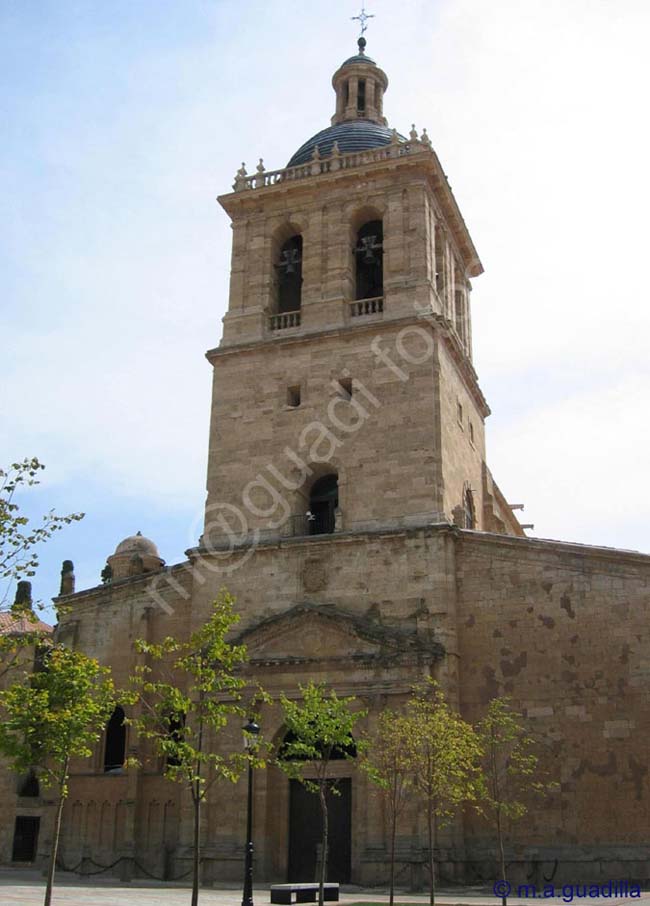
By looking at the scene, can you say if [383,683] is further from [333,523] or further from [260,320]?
[260,320]

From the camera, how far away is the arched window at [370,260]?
111ft

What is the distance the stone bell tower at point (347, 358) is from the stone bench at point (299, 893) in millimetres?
10006

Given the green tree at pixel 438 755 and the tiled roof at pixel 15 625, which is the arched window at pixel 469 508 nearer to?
the green tree at pixel 438 755

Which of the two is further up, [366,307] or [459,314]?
[459,314]

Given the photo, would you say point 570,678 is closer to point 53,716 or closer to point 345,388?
point 345,388

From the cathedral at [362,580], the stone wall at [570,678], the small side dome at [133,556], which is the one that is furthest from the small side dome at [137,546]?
the stone wall at [570,678]

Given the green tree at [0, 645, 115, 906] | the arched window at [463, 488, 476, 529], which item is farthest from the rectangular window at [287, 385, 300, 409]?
the green tree at [0, 645, 115, 906]

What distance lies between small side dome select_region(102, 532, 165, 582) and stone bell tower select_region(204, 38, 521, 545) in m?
9.80

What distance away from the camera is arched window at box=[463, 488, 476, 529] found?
31745 millimetres

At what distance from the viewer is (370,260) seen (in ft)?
111

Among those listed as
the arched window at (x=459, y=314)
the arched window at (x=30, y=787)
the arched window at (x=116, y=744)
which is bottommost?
the arched window at (x=30, y=787)

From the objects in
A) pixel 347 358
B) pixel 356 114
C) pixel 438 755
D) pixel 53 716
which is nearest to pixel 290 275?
pixel 347 358

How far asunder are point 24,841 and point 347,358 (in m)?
17.4

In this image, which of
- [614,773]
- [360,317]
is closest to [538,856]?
[614,773]
